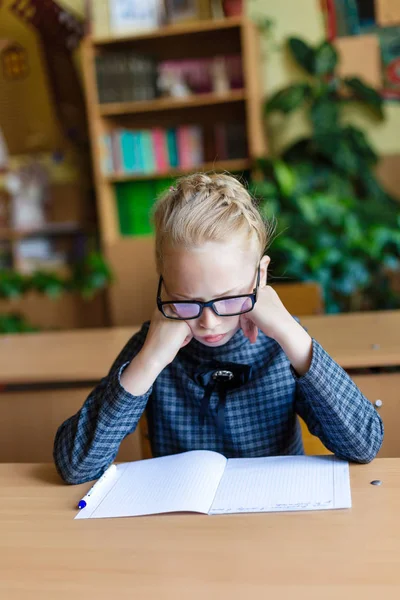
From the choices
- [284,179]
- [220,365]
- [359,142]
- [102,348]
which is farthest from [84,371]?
[359,142]

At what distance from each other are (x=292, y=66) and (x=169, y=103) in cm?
76

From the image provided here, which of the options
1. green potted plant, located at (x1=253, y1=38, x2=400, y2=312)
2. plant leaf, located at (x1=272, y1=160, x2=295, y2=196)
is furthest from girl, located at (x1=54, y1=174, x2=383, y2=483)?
plant leaf, located at (x1=272, y1=160, x2=295, y2=196)

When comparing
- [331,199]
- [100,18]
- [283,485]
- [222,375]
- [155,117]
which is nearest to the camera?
[283,485]

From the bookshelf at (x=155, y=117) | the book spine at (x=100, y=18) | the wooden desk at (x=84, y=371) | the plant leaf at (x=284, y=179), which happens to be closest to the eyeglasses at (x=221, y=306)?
the wooden desk at (x=84, y=371)

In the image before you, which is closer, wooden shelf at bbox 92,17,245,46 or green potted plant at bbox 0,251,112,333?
wooden shelf at bbox 92,17,245,46

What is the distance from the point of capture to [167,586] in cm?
84

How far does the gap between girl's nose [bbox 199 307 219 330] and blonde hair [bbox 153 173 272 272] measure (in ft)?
0.36

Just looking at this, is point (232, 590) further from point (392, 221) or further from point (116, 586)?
point (392, 221)

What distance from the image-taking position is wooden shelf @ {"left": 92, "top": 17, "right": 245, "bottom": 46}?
3902 mm

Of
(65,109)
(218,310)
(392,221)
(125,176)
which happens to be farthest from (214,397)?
(65,109)

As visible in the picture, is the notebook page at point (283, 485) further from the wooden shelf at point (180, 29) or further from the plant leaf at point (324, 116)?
the wooden shelf at point (180, 29)

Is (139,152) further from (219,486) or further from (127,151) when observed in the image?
(219,486)

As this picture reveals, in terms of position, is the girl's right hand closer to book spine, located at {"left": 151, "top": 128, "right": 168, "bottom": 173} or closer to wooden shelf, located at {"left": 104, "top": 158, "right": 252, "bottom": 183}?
wooden shelf, located at {"left": 104, "top": 158, "right": 252, "bottom": 183}

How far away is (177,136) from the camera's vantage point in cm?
419
